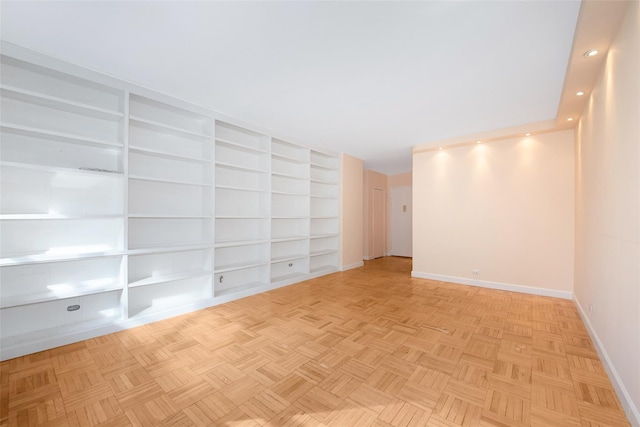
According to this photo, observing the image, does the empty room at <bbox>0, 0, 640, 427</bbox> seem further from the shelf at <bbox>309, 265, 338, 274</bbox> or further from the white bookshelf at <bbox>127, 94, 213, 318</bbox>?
the shelf at <bbox>309, 265, 338, 274</bbox>

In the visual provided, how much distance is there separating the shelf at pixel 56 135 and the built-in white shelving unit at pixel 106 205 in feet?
0.05

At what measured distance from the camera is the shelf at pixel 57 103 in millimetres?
2295

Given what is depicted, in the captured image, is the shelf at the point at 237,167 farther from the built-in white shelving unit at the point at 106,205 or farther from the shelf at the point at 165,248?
the shelf at the point at 165,248

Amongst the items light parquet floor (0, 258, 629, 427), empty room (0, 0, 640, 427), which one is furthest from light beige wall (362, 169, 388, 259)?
light parquet floor (0, 258, 629, 427)

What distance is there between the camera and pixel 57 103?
2.51 meters

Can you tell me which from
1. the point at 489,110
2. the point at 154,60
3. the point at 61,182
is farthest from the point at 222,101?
the point at 489,110

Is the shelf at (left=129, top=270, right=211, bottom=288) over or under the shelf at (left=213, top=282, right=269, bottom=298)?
over

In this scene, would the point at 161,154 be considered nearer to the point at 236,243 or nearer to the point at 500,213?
the point at 236,243

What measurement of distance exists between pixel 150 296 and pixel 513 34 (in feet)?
14.8

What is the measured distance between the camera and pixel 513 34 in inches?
79.4

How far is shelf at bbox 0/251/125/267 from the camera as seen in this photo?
7.07 feet

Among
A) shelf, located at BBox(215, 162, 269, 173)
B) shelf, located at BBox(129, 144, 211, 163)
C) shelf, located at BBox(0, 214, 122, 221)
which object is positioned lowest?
shelf, located at BBox(0, 214, 122, 221)

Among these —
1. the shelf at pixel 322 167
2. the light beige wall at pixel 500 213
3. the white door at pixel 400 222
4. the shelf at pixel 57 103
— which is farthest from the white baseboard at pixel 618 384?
the white door at pixel 400 222

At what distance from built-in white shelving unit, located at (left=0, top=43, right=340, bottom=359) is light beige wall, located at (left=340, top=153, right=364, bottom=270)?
6.62 feet
